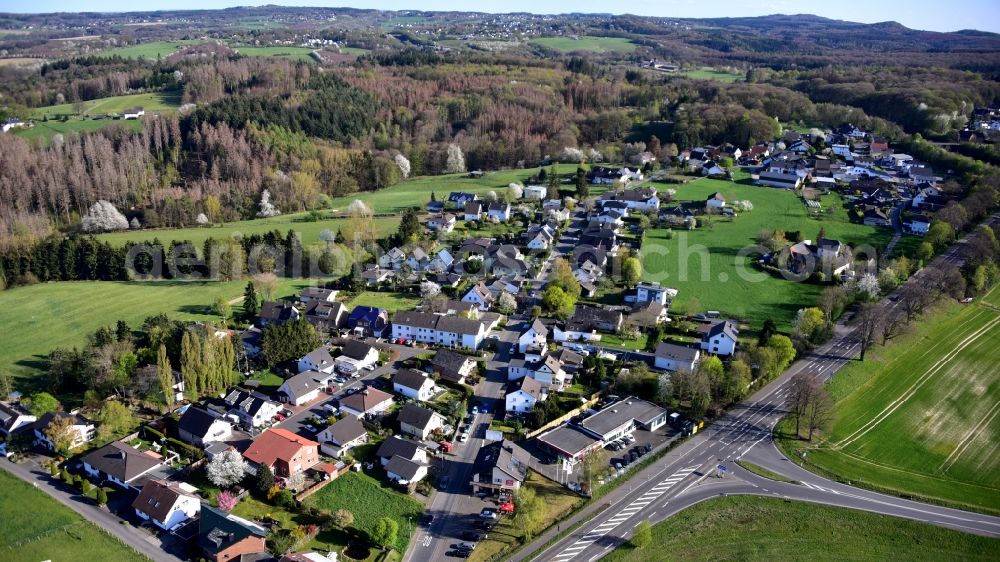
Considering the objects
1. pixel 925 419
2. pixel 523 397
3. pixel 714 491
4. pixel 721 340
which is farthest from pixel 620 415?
pixel 925 419

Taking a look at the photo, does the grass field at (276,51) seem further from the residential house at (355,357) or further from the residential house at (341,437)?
the residential house at (341,437)

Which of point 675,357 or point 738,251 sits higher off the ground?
point 738,251

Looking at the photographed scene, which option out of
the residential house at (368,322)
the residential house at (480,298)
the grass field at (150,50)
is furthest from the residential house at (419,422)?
the grass field at (150,50)

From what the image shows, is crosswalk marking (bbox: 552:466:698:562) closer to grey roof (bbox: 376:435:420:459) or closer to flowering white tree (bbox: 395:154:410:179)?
grey roof (bbox: 376:435:420:459)

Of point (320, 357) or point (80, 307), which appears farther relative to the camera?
point (80, 307)

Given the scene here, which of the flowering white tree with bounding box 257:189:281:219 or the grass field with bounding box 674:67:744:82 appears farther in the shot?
the grass field with bounding box 674:67:744:82

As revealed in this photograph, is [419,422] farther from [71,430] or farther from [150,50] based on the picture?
[150,50]

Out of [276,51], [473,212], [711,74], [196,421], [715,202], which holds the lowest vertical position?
[196,421]

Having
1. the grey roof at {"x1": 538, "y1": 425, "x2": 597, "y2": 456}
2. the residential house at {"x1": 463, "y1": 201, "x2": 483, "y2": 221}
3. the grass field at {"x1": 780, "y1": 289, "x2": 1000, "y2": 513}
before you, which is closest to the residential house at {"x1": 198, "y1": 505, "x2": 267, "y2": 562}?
the grey roof at {"x1": 538, "y1": 425, "x2": 597, "y2": 456}
